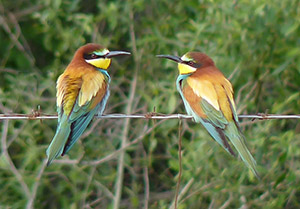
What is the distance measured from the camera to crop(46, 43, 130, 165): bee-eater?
3176 mm

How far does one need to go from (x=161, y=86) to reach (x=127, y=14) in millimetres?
764

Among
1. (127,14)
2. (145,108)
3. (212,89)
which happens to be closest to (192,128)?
(145,108)

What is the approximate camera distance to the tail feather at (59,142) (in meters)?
3.07

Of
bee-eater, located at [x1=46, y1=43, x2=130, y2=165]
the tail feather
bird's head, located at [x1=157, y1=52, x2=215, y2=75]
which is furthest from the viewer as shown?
bird's head, located at [x1=157, y1=52, x2=215, y2=75]

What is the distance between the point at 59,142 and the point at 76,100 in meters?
0.28

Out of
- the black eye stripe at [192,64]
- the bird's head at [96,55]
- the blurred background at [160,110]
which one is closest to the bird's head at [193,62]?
the black eye stripe at [192,64]

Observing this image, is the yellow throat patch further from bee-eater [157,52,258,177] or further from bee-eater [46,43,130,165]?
bee-eater [46,43,130,165]

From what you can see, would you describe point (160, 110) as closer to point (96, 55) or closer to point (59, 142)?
point (96, 55)

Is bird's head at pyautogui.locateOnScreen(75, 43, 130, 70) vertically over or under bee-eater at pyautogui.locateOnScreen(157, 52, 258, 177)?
over

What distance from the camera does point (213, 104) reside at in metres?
3.29

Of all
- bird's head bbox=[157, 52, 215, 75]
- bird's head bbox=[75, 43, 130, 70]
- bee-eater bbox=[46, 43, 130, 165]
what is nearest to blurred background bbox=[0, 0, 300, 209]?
bird's head bbox=[157, 52, 215, 75]

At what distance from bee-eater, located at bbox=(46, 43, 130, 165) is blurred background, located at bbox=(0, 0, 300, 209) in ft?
2.90

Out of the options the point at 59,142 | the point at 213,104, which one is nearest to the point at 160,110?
the point at 213,104

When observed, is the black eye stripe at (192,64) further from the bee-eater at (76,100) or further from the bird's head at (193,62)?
the bee-eater at (76,100)
